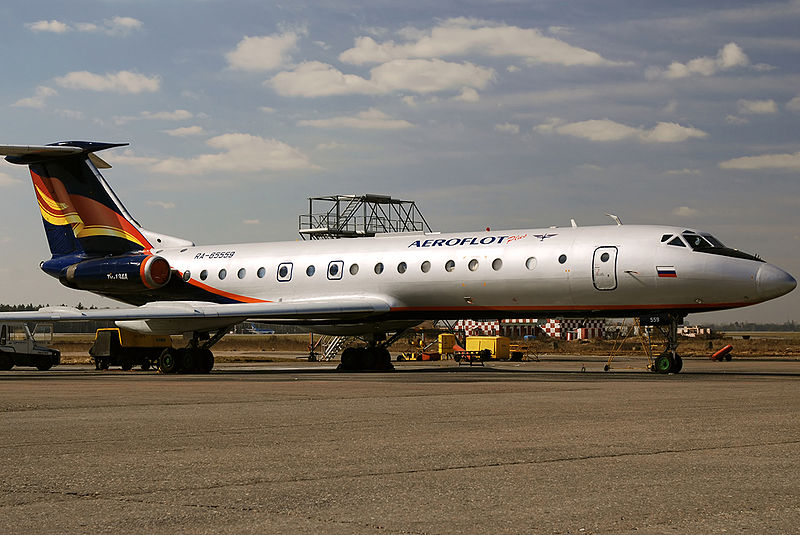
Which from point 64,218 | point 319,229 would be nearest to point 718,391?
point 64,218

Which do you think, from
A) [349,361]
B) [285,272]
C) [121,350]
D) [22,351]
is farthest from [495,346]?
[22,351]

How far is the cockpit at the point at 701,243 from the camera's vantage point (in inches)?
920

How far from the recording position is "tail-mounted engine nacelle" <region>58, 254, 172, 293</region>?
99.3ft

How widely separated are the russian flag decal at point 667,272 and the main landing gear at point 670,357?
133 centimetres

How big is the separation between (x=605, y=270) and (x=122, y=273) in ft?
50.2

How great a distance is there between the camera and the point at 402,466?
7488 mm

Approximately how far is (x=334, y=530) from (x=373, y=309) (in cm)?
2195

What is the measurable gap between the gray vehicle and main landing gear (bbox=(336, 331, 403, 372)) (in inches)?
479

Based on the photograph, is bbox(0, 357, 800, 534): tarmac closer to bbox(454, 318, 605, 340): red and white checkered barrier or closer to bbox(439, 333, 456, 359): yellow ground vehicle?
bbox(439, 333, 456, 359): yellow ground vehicle

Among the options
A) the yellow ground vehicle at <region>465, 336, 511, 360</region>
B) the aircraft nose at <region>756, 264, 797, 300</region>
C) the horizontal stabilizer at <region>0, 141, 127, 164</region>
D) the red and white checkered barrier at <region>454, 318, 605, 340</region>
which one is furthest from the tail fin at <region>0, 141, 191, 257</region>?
the red and white checkered barrier at <region>454, 318, 605, 340</region>

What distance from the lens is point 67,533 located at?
5172 millimetres

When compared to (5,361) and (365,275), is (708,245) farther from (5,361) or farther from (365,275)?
(5,361)

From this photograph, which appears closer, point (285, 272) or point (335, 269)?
point (335, 269)

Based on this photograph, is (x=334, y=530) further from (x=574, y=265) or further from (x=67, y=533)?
(x=574, y=265)
